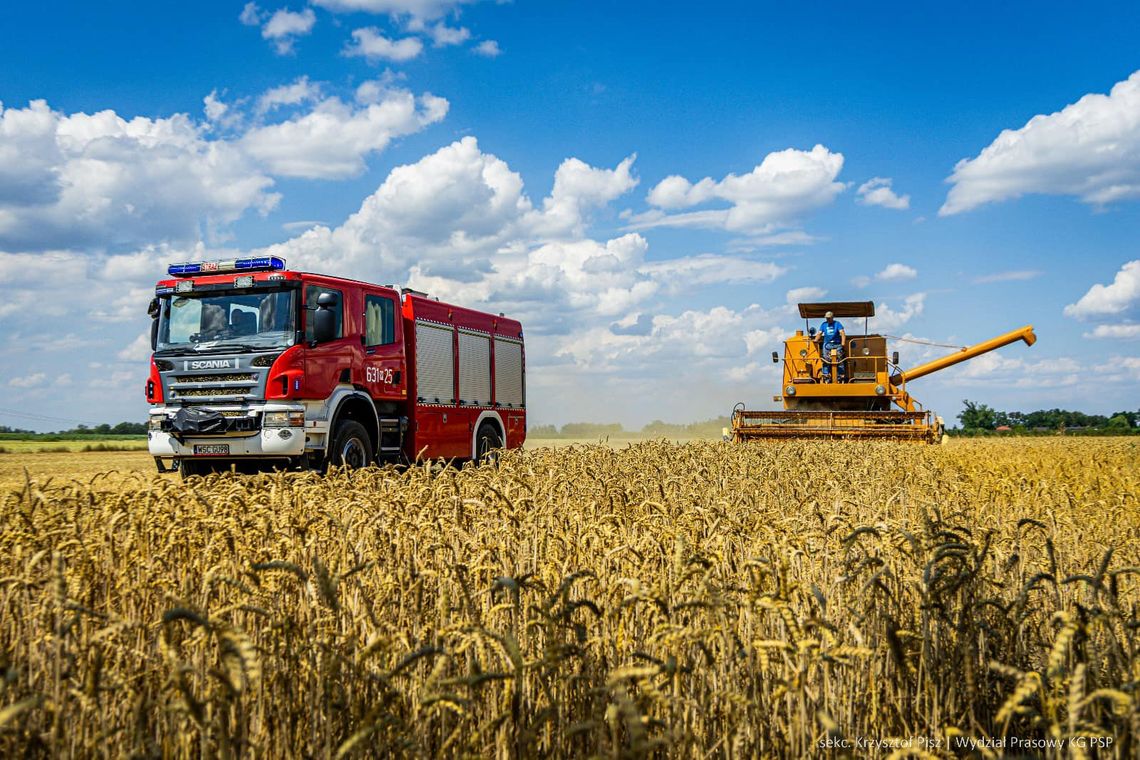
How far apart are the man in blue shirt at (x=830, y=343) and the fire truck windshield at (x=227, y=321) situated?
14.6m

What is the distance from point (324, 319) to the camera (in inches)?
508

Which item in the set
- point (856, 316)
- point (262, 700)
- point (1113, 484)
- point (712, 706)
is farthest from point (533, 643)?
point (856, 316)

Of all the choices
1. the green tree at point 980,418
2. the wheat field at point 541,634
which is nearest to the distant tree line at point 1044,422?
the green tree at point 980,418

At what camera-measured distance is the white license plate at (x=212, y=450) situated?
12.8 metres

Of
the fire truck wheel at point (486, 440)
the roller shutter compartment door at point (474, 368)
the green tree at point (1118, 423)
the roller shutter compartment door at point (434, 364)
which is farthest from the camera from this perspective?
the green tree at point (1118, 423)

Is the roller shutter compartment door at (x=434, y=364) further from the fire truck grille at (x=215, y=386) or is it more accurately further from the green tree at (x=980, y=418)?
the green tree at (x=980, y=418)

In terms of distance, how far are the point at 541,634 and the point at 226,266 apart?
10926 millimetres

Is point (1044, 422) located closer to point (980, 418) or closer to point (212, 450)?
point (980, 418)

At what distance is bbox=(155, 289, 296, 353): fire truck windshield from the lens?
42.5ft

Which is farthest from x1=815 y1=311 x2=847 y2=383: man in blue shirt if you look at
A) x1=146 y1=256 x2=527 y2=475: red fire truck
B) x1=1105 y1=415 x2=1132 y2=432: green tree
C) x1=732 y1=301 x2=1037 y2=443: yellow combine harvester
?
x1=1105 y1=415 x2=1132 y2=432: green tree

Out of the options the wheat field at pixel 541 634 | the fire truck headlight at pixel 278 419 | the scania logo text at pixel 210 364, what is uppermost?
the scania logo text at pixel 210 364

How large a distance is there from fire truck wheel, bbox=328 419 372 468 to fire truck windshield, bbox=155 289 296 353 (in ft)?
5.33

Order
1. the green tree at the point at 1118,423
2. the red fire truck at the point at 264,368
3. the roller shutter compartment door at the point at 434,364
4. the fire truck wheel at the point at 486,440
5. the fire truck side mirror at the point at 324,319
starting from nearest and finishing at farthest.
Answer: the red fire truck at the point at 264,368 < the fire truck side mirror at the point at 324,319 < the roller shutter compartment door at the point at 434,364 < the fire truck wheel at the point at 486,440 < the green tree at the point at 1118,423

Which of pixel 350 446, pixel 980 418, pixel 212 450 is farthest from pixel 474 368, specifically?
pixel 980 418
